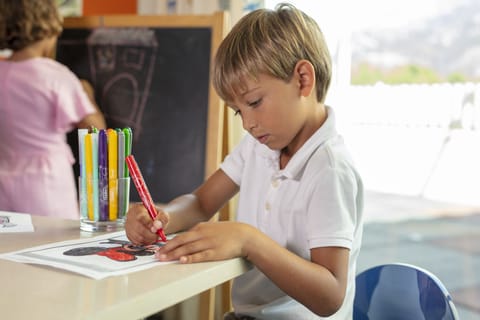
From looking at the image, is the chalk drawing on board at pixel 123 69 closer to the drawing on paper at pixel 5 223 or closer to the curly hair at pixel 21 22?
the curly hair at pixel 21 22

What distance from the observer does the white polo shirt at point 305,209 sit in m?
1.10

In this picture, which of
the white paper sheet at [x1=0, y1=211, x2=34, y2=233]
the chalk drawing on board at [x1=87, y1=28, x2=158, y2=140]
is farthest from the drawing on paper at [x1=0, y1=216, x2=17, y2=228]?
the chalk drawing on board at [x1=87, y1=28, x2=158, y2=140]

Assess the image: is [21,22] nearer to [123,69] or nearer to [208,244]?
[123,69]

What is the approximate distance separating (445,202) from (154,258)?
15.8 ft

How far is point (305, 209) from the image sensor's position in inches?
45.7

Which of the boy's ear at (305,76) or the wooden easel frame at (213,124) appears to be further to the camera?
the wooden easel frame at (213,124)

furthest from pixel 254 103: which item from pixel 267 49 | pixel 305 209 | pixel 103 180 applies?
pixel 103 180

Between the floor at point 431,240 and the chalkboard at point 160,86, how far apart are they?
1477 mm

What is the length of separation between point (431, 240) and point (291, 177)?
327 centimetres

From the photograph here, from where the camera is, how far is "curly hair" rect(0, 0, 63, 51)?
214 centimetres

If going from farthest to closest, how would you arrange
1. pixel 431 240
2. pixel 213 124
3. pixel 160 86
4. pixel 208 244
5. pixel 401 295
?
pixel 431 240
pixel 160 86
pixel 213 124
pixel 401 295
pixel 208 244

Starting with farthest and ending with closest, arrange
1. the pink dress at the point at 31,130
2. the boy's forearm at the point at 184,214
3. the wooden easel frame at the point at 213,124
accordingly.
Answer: the pink dress at the point at 31,130 → the wooden easel frame at the point at 213,124 → the boy's forearm at the point at 184,214

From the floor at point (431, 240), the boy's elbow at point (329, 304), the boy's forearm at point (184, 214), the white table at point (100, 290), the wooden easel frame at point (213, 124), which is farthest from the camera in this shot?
the floor at point (431, 240)

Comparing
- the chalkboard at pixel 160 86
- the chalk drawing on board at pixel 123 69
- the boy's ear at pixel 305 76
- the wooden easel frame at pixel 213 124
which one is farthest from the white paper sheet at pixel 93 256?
the chalk drawing on board at pixel 123 69
